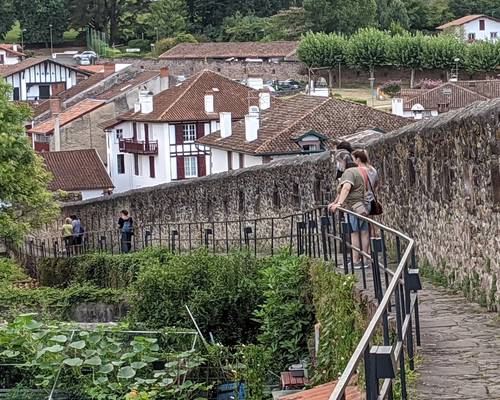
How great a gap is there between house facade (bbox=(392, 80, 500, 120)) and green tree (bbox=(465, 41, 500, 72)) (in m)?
20.4

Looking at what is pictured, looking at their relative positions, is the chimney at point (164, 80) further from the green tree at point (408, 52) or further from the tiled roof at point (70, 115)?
the green tree at point (408, 52)

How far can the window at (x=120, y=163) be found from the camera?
2874 inches

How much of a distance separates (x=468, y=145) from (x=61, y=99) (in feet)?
269

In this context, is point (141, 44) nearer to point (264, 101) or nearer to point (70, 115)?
point (70, 115)

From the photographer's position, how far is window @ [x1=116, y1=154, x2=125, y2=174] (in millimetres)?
73000

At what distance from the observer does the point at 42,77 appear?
350 feet

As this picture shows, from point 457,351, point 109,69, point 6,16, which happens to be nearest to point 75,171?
point 109,69

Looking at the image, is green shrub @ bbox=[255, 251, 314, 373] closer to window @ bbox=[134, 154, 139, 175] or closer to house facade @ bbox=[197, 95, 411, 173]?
house facade @ bbox=[197, 95, 411, 173]

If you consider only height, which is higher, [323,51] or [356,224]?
[323,51]

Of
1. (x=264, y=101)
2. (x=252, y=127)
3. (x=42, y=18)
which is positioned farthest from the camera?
(x=42, y=18)

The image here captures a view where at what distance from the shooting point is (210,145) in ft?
178

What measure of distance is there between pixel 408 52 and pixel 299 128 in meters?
48.4

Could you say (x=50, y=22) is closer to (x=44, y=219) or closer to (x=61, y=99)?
(x=61, y=99)

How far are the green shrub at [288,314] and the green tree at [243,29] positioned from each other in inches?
4559
